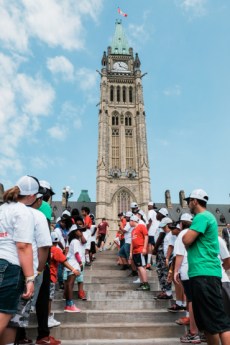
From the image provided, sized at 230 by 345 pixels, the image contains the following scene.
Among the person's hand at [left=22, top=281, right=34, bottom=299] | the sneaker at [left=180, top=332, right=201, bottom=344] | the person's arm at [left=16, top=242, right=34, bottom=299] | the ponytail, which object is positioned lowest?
the sneaker at [left=180, top=332, right=201, bottom=344]

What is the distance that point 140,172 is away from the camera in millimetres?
40875

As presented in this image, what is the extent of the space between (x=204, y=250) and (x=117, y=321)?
99.4 inches

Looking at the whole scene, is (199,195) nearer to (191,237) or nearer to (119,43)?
(191,237)

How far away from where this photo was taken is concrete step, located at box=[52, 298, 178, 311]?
5.22 m

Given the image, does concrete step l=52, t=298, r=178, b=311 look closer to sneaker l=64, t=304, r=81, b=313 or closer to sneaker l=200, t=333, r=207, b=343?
sneaker l=64, t=304, r=81, b=313

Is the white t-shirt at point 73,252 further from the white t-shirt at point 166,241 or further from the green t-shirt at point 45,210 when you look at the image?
the white t-shirt at point 166,241

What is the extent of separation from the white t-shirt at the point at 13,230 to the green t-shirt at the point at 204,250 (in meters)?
1.71

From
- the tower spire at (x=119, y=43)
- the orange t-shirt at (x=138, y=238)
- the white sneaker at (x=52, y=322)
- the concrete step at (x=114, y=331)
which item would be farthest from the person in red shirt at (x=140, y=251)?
the tower spire at (x=119, y=43)

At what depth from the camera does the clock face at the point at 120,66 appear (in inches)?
2036

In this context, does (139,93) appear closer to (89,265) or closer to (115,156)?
(115,156)

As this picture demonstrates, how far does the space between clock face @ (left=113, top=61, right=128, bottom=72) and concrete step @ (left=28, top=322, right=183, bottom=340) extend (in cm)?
5154

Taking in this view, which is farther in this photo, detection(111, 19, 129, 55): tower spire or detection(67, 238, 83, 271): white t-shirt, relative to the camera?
detection(111, 19, 129, 55): tower spire

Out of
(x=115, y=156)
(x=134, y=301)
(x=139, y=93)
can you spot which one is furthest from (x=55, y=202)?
(x=134, y=301)

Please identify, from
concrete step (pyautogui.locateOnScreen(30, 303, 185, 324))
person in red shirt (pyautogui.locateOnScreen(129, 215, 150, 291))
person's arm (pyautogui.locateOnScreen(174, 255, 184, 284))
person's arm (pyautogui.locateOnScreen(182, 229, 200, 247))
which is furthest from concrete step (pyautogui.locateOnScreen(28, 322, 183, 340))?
person's arm (pyautogui.locateOnScreen(182, 229, 200, 247))
